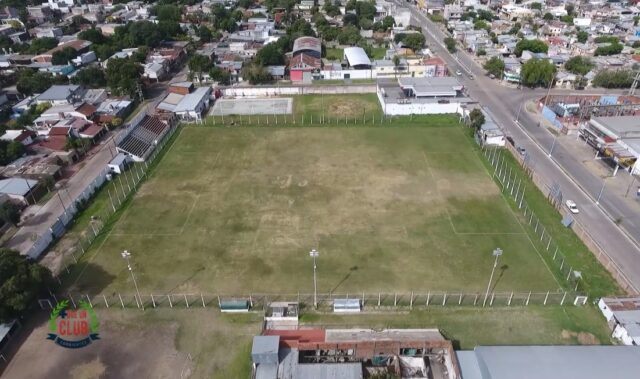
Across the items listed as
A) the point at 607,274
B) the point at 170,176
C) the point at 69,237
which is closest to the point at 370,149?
the point at 170,176

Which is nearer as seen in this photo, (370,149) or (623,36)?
(370,149)

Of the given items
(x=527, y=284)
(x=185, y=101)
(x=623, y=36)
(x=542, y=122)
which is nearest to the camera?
(x=527, y=284)

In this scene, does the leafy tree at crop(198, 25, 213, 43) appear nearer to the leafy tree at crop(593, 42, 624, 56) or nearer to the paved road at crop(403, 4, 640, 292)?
the paved road at crop(403, 4, 640, 292)

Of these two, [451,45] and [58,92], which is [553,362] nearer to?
[58,92]

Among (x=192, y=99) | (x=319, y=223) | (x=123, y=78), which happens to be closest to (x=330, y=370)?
(x=319, y=223)

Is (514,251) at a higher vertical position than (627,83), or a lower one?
lower

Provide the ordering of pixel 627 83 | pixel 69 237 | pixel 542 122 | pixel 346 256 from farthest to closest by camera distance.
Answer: pixel 627 83, pixel 542 122, pixel 69 237, pixel 346 256

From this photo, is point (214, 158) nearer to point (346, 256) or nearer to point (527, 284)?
point (346, 256)

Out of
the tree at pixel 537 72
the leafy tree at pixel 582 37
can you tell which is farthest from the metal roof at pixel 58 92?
the leafy tree at pixel 582 37

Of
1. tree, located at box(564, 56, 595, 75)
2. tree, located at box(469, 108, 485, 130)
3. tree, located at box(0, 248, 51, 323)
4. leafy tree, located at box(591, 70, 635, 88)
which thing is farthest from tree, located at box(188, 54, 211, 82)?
leafy tree, located at box(591, 70, 635, 88)
